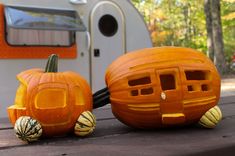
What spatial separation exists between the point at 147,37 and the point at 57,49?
1303 millimetres

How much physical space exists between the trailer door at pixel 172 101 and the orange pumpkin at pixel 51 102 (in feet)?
1.24

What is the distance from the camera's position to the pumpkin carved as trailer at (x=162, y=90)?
2174 mm

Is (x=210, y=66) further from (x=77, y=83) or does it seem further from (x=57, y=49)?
(x=57, y=49)

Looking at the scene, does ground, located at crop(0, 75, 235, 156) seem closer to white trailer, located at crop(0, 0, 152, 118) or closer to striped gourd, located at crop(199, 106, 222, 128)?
striped gourd, located at crop(199, 106, 222, 128)

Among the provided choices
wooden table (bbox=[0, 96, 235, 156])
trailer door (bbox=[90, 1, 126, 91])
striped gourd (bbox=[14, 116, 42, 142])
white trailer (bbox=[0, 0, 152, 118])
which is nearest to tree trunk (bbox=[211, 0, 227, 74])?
white trailer (bbox=[0, 0, 152, 118])

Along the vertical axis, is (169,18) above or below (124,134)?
above

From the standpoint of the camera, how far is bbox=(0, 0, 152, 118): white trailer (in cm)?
445

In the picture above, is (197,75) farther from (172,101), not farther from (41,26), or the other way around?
(41,26)

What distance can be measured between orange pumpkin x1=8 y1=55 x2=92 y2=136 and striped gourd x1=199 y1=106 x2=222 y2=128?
593mm

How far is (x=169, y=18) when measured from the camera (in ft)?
96.3

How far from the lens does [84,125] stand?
2.07 metres

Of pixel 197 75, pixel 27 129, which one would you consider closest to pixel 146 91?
pixel 197 75

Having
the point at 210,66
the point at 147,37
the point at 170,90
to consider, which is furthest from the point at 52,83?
the point at 147,37

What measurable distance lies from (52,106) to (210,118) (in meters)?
0.78
